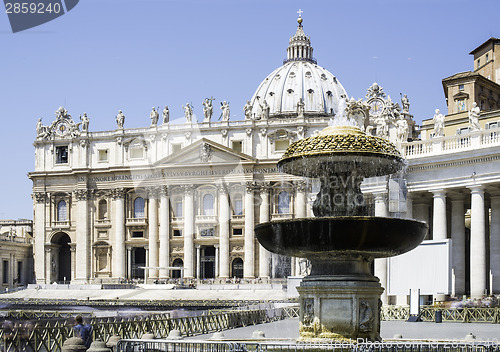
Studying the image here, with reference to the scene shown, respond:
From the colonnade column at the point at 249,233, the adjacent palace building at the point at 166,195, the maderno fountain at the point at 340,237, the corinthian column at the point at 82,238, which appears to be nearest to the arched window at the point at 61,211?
the adjacent palace building at the point at 166,195

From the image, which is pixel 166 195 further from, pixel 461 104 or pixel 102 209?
pixel 461 104

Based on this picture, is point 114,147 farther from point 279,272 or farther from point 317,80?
point 317,80

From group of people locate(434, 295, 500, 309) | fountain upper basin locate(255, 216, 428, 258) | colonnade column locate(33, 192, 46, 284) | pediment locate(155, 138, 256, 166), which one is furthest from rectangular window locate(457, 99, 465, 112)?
colonnade column locate(33, 192, 46, 284)

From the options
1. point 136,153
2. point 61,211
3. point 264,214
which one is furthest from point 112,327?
point 61,211

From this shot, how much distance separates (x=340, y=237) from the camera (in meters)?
17.0

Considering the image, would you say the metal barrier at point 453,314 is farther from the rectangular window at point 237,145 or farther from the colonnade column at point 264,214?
the rectangular window at point 237,145

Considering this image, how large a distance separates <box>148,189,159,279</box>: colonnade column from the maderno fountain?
78.3 metres

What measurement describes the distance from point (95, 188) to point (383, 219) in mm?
86068

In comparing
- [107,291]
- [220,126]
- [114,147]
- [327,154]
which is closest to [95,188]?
[114,147]

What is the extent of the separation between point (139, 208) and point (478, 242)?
67180mm

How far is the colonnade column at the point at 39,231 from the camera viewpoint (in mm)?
101438

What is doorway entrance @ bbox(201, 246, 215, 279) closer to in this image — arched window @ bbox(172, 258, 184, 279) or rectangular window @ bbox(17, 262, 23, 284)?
arched window @ bbox(172, 258, 184, 279)

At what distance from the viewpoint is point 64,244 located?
105438 millimetres

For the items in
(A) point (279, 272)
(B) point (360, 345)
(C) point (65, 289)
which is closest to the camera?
(B) point (360, 345)
